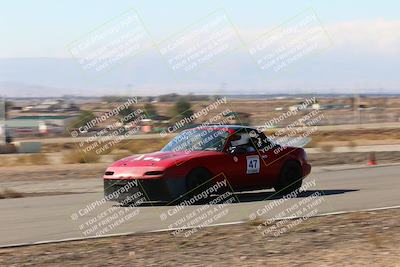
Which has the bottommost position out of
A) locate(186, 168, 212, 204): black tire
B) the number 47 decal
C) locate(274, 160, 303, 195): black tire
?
locate(274, 160, 303, 195): black tire

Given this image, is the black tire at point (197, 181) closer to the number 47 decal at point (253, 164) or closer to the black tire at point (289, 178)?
the number 47 decal at point (253, 164)

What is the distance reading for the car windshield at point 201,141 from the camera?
15.0m

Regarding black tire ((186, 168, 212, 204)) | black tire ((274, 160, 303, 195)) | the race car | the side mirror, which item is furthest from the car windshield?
black tire ((274, 160, 303, 195))

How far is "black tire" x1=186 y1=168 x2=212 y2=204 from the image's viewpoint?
14.0 metres

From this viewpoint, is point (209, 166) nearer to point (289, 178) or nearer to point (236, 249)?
point (289, 178)

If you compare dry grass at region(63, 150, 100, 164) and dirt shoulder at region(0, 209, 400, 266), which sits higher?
dry grass at region(63, 150, 100, 164)

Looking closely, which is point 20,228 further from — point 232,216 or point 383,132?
point 383,132

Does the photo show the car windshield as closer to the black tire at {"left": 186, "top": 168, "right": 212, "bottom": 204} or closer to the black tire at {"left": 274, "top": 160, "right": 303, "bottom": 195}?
the black tire at {"left": 186, "top": 168, "right": 212, "bottom": 204}

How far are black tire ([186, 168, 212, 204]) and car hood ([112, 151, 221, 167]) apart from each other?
302mm

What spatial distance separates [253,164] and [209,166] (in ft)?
4.30

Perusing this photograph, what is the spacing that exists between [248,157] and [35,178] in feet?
38.5

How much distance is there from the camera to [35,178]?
2514 cm

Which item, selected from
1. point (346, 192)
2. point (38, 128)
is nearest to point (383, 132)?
point (38, 128)

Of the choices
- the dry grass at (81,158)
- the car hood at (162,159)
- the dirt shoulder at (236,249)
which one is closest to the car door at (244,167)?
the car hood at (162,159)
